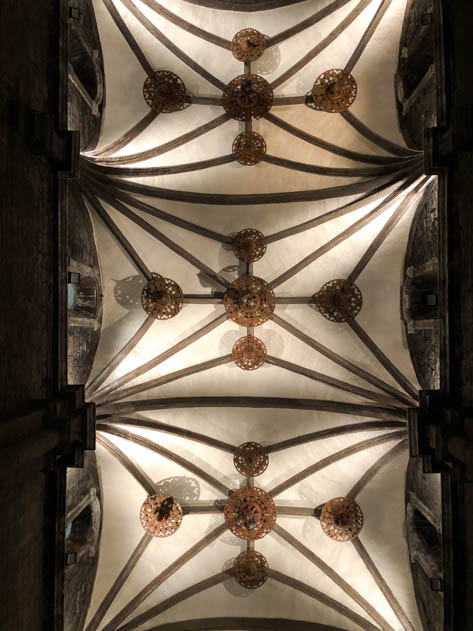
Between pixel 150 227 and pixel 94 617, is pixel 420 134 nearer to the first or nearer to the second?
pixel 150 227

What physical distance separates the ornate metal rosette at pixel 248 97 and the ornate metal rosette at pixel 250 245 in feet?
7.58

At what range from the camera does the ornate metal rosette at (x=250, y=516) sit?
31.6 ft

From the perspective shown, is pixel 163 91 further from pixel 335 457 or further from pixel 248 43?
pixel 335 457

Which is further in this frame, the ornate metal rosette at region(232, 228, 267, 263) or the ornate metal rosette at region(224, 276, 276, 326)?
the ornate metal rosette at region(232, 228, 267, 263)

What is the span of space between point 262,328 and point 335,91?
17.3 feet

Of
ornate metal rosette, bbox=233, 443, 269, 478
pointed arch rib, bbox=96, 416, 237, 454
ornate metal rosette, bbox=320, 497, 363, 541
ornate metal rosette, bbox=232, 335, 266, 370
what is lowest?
ornate metal rosette, bbox=320, 497, 363, 541

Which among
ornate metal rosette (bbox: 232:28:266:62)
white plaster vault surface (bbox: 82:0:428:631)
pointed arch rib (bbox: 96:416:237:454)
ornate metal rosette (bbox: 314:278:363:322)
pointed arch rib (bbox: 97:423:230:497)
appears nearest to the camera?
ornate metal rosette (bbox: 314:278:363:322)

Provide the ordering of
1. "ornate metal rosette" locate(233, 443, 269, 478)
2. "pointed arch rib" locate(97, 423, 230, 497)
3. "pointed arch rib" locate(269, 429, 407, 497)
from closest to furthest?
"ornate metal rosette" locate(233, 443, 269, 478)
"pointed arch rib" locate(269, 429, 407, 497)
"pointed arch rib" locate(97, 423, 230, 497)

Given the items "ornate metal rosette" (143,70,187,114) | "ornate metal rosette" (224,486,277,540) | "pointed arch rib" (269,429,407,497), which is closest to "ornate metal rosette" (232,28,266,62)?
"ornate metal rosette" (143,70,187,114)

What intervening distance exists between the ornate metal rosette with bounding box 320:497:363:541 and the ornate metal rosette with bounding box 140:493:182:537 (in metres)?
3.11

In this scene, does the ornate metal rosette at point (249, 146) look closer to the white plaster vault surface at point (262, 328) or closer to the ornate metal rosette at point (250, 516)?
the white plaster vault surface at point (262, 328)

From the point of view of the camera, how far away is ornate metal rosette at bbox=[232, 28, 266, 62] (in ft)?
32.3

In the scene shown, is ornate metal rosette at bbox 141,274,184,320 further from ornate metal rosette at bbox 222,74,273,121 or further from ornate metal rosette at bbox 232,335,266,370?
ornate metal rosette at bbox 222,74,273,121

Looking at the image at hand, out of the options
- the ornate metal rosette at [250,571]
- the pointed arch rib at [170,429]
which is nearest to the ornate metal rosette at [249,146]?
the pointed arch rib at [170,429]
